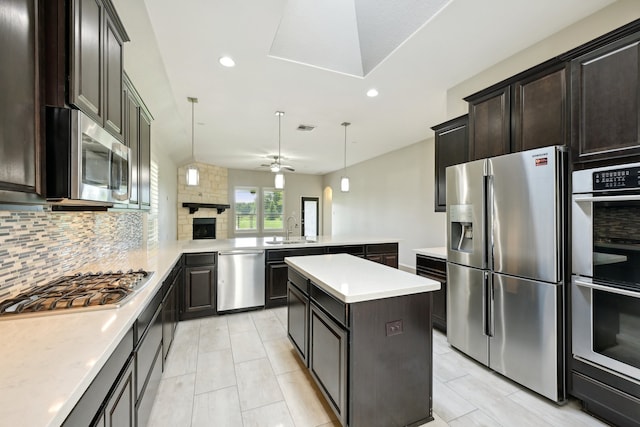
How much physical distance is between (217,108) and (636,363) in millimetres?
4720

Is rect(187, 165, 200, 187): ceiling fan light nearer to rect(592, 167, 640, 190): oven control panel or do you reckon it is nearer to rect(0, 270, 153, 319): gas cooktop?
rect(0, 270, 153, 319): gas cooktop

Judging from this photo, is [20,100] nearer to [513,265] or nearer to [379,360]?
[379,360]

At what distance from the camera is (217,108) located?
3.90 m

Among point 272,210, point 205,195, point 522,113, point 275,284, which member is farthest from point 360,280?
point 272,210

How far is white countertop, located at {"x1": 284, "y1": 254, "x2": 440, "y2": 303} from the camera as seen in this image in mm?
1572

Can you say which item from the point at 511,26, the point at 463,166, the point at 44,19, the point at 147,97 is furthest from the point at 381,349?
the point at 147,97

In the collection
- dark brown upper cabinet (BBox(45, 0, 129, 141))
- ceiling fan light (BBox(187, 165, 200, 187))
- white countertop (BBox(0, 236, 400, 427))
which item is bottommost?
white countertop (BBox(0, 236, 400, 427))

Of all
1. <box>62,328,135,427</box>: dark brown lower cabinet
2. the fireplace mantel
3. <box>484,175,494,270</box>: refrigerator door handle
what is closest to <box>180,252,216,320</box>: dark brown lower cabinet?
<box>62,328,135,427</box>: dark brown lower cabinet

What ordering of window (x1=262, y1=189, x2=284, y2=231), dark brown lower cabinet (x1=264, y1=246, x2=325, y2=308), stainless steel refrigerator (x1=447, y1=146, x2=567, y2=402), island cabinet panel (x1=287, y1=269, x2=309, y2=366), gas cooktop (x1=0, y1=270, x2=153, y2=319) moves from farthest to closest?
1. window (x1=262, y1=189, x2=284, y2=231)
2. dark brown lower cabinet (x1=264, y1=246, x2=325, y2=308)
3. island cabinet panel (x1=287, y1=269, x2=309, y2=366)
4. stainless steel refrigerator (x1=447, y1=146, x2=567, y2=402)
5. gas cooktop (x1=0, y1=270, x2=153, y2=319)

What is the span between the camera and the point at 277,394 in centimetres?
203

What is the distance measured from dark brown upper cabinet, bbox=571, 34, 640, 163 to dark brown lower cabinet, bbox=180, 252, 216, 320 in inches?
147

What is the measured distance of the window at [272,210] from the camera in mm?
9719

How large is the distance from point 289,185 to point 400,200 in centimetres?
481

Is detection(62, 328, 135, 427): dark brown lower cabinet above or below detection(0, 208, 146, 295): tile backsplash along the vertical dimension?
below
